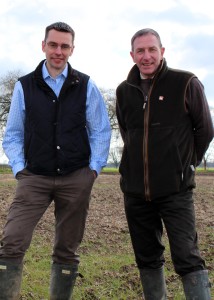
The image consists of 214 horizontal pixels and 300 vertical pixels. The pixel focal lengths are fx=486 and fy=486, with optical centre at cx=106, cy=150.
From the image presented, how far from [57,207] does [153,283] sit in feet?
3.78

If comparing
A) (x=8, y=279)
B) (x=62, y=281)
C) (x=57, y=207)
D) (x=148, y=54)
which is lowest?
(x=62, y=281)

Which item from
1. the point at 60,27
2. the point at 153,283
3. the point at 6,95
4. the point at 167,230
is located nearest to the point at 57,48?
the point at 60,27

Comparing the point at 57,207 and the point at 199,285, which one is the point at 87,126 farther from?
the point at 199,285

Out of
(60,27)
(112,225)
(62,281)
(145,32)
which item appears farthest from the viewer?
(112,225)

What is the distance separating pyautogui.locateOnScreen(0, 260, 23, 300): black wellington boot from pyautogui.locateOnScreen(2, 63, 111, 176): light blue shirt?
2.80 ft

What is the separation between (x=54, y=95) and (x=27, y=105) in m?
0.27

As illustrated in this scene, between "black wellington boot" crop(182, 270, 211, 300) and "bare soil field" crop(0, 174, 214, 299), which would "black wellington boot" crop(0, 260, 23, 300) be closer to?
"black wellington boot" crop(182, 270, 211, 300)

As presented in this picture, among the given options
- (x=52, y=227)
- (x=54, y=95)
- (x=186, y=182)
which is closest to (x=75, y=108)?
(x=54, y=95)

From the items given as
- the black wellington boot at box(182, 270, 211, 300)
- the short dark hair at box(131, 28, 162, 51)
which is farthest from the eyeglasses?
the black wellington boot at box(182, 270, 211, 300)

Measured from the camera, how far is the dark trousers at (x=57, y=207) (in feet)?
14.1

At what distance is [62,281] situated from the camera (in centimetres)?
462

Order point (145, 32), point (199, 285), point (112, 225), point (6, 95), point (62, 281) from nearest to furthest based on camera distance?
1. point (199, 285)
2. point (145, 32)
3. point (62, 281)
4. point (112, 225)
5. point (6, 95)

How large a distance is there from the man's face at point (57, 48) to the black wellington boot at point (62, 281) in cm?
188

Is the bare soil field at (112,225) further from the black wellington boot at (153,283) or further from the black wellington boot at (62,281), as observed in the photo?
the black wellington boot at (62,281)
